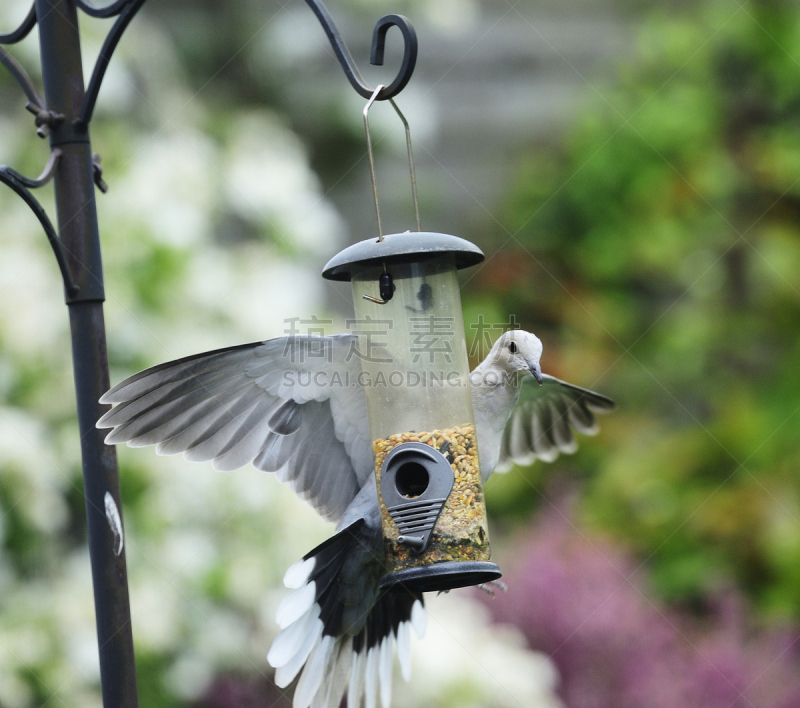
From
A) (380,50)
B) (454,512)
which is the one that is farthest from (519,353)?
(380,50)

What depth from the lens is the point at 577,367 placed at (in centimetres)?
576

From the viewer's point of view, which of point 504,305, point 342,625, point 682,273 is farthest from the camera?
point 504,305

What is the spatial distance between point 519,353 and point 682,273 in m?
3.90

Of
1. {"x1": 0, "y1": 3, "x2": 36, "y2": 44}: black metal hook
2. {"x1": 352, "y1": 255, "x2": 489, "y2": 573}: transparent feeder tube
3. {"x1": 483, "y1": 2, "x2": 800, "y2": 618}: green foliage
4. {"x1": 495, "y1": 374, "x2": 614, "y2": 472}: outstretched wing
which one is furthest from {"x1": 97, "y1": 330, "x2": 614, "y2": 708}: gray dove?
{"x1": 483, "y1": 2, "x2": 800, "y2": 618}: green foliage

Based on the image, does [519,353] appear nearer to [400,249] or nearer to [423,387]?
[423,387]

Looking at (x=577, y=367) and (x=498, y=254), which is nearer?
(x=577, y=367)

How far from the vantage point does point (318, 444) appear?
2.64 m

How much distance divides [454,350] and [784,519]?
3.36m

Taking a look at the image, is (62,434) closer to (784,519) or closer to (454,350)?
(454,350)

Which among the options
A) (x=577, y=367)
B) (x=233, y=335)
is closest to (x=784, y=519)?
(x=577, y=367)

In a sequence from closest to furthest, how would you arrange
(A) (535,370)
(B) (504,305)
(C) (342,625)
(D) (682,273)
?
(A) (535,370), (C) (342,625), (D) (682,273), (B) (504,305)

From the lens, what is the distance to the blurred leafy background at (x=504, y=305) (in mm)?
3062

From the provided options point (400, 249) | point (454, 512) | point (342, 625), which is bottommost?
point (342, 625)

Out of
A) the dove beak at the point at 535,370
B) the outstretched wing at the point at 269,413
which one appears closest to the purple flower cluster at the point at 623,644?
the outstretched wing at the point at 269,413
